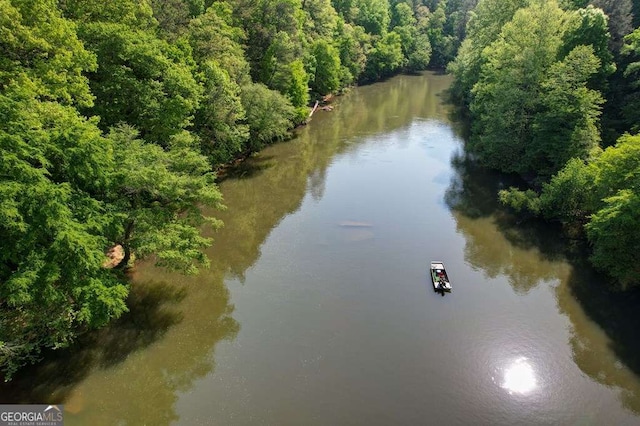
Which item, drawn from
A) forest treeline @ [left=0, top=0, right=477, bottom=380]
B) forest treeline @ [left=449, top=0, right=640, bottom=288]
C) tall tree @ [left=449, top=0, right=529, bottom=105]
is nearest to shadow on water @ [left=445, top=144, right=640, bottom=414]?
forest treeline @ [left=449, top=0, right=640, bottom=288]

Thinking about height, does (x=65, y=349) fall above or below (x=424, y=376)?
above

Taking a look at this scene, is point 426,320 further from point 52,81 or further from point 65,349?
point 52,81

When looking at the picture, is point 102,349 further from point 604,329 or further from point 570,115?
point 570,115

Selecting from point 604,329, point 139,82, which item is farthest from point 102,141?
point 604,329

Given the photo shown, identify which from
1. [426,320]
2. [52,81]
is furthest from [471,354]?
[52,81]

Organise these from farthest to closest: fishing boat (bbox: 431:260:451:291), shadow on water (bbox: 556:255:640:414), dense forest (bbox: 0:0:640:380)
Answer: fishing boat (bbox: 431:260:451:291) < shadow on water (bbox: 556:255:640:414) < dense forest (bbox: 0:0:640:380)

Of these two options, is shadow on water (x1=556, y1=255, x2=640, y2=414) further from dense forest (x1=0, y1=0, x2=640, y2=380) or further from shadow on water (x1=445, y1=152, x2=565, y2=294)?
shadow on water (x1=445, y1=152, x2=565, y2=294)

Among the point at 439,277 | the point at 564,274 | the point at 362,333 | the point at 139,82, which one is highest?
the point at 139,82
